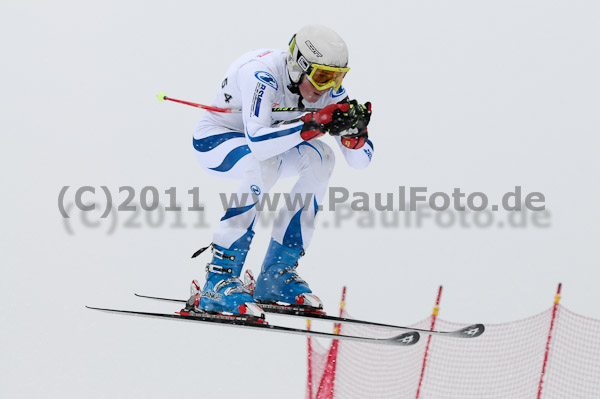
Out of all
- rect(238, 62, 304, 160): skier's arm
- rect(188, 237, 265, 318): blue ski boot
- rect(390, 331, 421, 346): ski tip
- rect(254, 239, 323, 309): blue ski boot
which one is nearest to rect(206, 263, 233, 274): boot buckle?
rect(188, 237, 265, 318): blue ski boot

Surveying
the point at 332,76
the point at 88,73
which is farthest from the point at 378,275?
the point at 88,73

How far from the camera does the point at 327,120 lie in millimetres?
4562

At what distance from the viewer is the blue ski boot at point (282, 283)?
5.22m

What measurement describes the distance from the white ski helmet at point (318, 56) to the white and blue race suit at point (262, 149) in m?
0.22

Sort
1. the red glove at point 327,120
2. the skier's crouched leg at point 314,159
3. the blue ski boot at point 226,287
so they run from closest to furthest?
the red glove at point 327,120 → the blue ski boot at point 226,287 → the skier's crouched leg at point 314,159

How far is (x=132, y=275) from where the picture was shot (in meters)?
9.52

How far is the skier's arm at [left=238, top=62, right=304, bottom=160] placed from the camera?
4633 mm

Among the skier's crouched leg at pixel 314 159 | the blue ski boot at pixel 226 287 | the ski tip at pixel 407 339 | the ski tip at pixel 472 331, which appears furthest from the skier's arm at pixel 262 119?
the ski tip at pixel 472 331

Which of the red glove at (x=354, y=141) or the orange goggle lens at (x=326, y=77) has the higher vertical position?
the orange goggle lens at (x=326, y=77)

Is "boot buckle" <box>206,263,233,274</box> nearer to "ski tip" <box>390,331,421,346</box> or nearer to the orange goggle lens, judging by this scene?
"ski tip" <box>390,331,421,346</box>

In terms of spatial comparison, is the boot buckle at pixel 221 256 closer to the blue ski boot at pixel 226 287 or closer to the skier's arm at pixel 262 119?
the blue ski boot at pixel 226 287

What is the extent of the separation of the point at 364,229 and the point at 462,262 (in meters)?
1.57

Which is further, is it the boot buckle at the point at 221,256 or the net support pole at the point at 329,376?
the net support pole at the point at 329,376

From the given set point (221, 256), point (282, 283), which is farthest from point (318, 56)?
point (282, 283)
